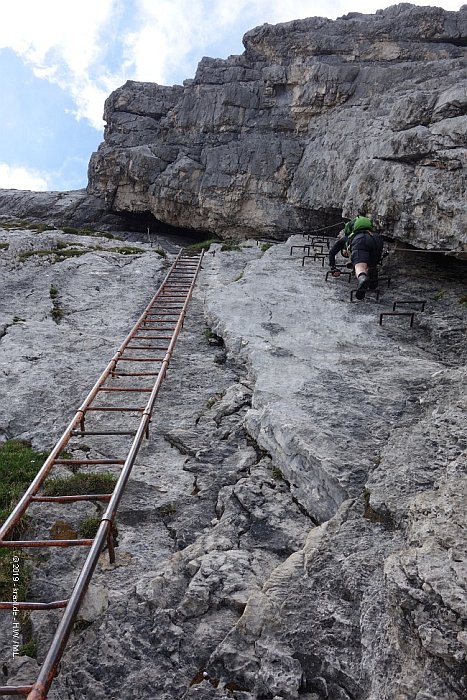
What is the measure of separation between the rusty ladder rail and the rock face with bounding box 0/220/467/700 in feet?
1.28

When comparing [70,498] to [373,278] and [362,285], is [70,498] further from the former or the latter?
[373,278]

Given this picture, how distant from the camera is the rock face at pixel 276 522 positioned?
3938mm

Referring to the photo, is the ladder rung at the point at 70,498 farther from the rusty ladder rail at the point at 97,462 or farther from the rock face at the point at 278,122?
the rock face at the point at 278,122

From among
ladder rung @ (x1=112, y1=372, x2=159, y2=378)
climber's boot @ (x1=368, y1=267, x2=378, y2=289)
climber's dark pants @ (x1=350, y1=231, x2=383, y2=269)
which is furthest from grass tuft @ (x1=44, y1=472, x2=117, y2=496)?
climber's dark pants @ (x1=350, y1=231, x2=383, y2=269)

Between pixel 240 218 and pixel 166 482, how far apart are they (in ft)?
98.9

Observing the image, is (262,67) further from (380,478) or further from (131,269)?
(380,478)

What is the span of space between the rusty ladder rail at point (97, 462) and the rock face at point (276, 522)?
0.39 meters

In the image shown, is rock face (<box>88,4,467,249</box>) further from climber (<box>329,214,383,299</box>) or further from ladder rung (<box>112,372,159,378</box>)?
ladder rung (<box>112,372,159,378</box>)

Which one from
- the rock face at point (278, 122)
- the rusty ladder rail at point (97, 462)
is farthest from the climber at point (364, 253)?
the rusty ladder rail at point (97, 462)

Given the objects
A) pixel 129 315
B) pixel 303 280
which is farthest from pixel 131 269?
pixel 303 280

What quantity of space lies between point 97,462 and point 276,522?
289cm

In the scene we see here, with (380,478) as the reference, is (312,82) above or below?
above

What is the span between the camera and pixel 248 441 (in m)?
7.85

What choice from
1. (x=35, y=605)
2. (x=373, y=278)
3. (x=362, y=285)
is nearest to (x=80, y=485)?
(x=35, y=605)
